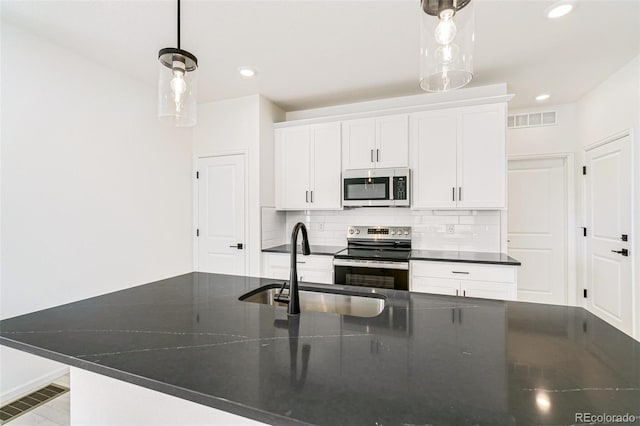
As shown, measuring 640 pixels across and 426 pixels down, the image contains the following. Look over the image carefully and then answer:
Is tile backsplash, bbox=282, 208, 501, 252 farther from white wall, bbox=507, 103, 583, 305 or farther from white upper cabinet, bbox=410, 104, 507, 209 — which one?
white wall, bbox=507, 103, 583, 305

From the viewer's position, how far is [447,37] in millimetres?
1078

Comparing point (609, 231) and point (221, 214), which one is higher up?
point (221, 214)

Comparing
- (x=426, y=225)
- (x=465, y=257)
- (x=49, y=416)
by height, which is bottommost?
(x=49, y=416)

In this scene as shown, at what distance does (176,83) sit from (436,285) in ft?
8.62

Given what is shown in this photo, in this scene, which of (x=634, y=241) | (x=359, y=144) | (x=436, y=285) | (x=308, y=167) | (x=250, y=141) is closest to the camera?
(x=634, y=241)

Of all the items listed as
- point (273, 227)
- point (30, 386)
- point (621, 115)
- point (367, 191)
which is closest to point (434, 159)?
point (367, 191)

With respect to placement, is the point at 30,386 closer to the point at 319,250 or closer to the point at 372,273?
the point at 319,250

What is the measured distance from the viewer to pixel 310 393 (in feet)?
2.26

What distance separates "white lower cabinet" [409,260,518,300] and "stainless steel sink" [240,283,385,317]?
1447mm

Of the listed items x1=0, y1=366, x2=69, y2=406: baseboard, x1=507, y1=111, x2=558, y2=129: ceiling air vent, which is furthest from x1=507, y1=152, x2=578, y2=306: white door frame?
x1=0, y1=366, x2=69, y2=406: baseboard

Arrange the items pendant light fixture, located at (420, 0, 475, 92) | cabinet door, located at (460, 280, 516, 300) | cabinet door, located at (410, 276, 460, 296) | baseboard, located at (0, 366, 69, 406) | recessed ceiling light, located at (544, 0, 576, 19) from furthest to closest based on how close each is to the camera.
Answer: cabinet door, located at (410, 276, 460, 296)
cabinet door, located at (460, 280, 516, 300)
baseboard, located at (0, 366, 69, 406)
recessed ceiling light, located at (544, 0, 576, 19)
pendant light fixture, located at (420, 0, 475, 92)

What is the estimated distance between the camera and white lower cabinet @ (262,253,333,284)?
321cm

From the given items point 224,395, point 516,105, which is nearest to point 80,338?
point 224,395

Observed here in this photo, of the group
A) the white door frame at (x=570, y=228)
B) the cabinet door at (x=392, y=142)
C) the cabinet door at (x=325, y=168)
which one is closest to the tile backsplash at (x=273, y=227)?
the cabinet door at (x=325, y=168)
